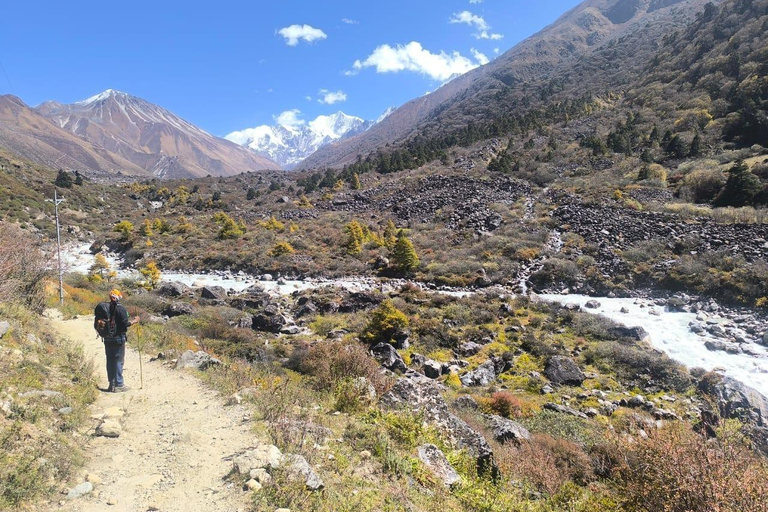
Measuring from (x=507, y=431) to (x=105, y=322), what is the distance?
6.86 m

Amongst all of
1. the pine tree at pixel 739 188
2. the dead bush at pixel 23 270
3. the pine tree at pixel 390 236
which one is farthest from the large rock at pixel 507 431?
the pine tree at pixel 739 188

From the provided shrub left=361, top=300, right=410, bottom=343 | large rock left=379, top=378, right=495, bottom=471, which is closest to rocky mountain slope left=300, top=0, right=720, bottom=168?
shrub left=361, top=300, right=410, bottom=343

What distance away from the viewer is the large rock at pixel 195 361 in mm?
7341

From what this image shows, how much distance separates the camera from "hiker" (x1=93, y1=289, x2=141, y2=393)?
234 inches

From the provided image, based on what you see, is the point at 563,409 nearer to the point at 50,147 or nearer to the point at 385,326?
the point at 385,326

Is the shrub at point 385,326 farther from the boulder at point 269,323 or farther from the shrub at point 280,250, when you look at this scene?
the shrub at point 280,250

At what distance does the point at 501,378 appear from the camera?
34.2 ft

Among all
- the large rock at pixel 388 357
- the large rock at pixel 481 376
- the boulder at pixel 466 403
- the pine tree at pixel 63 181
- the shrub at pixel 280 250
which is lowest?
the large rock at pixel 481 376

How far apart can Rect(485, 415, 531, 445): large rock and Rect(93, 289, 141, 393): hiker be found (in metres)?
6.16

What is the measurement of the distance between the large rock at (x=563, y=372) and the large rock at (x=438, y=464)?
6.75 metres

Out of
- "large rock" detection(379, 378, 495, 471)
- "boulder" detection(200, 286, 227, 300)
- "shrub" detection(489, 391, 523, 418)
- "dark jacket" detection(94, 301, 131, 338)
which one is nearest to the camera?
"large rock" detection(379, 378, 495, 471)

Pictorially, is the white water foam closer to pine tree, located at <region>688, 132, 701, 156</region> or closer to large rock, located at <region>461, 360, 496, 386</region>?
large rock, located at <region>461, 360, 496, 386</region>

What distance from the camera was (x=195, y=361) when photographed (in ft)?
24.8

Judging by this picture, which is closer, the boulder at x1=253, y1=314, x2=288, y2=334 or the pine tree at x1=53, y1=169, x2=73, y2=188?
the boulder at x1=253, y1=314, x2=288, y2=334
